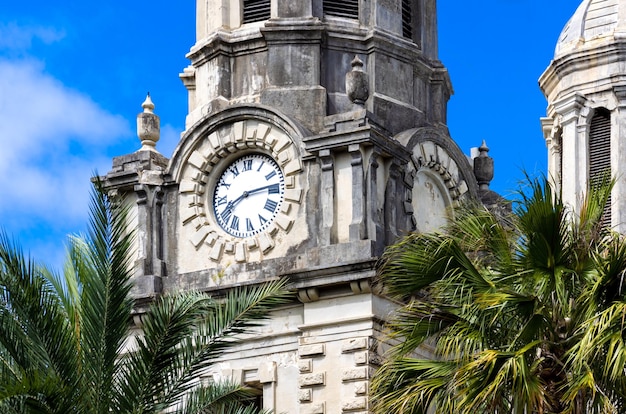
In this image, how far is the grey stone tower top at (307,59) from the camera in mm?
42719

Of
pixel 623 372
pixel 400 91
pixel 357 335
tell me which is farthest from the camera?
pixel 400 91

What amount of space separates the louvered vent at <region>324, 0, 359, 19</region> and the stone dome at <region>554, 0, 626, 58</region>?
1306cm

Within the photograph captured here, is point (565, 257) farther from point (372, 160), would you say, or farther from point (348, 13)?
point (348, 13)

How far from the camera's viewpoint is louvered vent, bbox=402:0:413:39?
4466 centimetres

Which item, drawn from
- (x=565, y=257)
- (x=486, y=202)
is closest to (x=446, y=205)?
(x=486, y=202)

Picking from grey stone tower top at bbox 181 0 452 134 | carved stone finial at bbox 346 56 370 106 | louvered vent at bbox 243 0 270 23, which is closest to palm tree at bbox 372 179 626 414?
carved stone finial at bbox 346 56 370 106

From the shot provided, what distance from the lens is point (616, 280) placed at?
3061 centimetres

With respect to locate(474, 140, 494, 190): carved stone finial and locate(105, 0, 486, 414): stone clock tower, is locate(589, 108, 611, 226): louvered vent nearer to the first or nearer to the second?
locate(474, 140, 494, 190): carved stone finial

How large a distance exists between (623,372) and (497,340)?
224 cm

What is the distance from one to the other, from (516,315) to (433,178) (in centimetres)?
1315

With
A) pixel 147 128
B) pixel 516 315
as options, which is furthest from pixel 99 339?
pixel 147 128

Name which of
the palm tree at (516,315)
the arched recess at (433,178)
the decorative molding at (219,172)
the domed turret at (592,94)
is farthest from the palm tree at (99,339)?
the domed turret at (592,94)

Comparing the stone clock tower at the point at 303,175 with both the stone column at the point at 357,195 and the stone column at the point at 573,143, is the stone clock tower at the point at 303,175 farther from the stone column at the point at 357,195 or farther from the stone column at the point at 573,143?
the stone column at the point at 573,143

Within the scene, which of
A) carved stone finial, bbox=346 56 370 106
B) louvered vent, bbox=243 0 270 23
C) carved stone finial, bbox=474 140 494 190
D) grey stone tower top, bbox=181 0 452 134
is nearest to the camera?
carved stone finial, bbox=346 56 370 106
